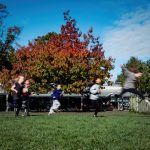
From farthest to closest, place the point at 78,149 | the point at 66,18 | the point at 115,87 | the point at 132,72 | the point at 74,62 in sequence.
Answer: the point at 115,87 → the point at 66,18 → the point at 74,62 → the point at 132,72 → the point at 78,149

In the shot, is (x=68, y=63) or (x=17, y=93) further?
(x=68, y=63)

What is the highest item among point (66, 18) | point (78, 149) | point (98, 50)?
point (66, 18)


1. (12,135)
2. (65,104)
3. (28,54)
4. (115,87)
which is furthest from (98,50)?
(12,135)

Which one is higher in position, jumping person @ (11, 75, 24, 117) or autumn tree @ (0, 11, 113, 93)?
autumn tree @ (0, 11, 113, 93)

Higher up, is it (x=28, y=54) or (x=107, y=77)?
(x=28, y=54)

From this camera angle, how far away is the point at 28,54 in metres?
44.2

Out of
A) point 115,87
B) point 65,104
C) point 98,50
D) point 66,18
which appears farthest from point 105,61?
point 115,87

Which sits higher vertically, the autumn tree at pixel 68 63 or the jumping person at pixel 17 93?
the autumn tree at pixel 68 63

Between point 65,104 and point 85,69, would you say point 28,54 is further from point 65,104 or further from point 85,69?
point 65,104

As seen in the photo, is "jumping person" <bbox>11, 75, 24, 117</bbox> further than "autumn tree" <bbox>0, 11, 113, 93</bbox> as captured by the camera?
No

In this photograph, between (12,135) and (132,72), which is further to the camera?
(132,72)

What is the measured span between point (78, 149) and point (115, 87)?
59361mm

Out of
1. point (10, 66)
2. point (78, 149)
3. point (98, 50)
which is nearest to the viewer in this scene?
point (78, 149)

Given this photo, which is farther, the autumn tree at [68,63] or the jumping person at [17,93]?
the autumn tree at [68,63]
